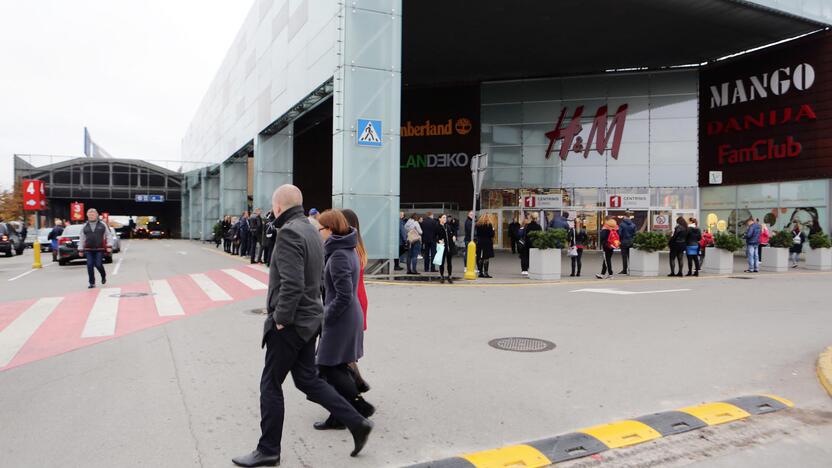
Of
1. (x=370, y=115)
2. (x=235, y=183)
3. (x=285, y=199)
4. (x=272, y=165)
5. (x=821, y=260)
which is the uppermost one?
(x=370, y=115)

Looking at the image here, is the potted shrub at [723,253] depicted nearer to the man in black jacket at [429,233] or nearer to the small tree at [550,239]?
the small tree at [550,239]

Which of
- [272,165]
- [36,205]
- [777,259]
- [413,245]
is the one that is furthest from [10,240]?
[777,259]

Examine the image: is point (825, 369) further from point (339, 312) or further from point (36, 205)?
point (36, 205)

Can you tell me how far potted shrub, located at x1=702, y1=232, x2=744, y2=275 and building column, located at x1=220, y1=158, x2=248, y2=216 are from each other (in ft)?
92.8

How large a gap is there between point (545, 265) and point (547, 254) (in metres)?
0.30

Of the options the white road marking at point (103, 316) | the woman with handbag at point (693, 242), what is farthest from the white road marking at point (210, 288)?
the woman with handbag at point (693, 242)

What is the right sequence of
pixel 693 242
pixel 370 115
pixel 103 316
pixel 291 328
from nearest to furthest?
pixel 291 328 < pixel 103 316 < pixel 370 115 < pixel 693 242

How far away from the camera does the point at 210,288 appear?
41.2 feet

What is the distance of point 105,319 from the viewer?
8.68 metres

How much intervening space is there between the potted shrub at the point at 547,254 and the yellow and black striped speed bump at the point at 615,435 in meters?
9.46

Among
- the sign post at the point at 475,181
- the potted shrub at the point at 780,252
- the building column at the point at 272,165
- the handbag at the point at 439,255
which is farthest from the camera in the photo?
the building column at the point at 272,165

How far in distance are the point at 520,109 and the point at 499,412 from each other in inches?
1084

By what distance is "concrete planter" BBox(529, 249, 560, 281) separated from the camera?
14484mm

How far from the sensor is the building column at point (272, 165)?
2483 cm
